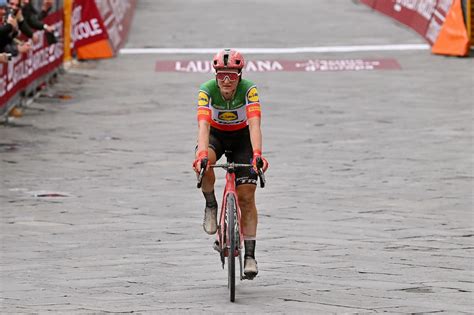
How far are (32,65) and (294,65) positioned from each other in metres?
7.14

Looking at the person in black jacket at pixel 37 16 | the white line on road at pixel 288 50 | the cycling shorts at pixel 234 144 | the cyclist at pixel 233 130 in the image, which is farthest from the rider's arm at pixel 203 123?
the white line on road at pixel 288 50

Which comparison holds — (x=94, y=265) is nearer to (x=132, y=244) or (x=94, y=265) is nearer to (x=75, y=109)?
(x=132, y=244)

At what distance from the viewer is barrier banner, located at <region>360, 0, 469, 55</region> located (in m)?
26.8

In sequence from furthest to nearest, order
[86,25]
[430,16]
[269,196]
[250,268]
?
1. [430,16]
2. [86,25]
3. [269,196]
4. [250,268]

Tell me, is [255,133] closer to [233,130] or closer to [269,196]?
[233,130]

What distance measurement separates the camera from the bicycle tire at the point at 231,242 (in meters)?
9.02

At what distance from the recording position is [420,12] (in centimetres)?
3066

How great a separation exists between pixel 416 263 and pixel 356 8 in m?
26.5

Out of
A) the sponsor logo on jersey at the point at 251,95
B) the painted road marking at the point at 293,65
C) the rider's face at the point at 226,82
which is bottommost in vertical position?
the painted road marking at the point at 293,65

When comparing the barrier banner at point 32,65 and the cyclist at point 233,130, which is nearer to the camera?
the cyclist at point 233,130

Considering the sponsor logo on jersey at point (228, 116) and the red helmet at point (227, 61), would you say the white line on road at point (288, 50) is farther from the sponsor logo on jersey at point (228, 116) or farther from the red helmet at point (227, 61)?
the red helmet at point (227, 61)

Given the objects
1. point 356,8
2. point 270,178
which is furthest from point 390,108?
point 356,8

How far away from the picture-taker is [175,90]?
24.3 meters

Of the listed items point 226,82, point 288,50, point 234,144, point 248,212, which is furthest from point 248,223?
point 288,50
